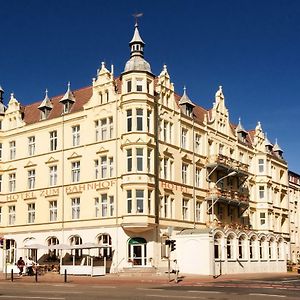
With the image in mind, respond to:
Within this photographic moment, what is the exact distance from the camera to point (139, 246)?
48125 millimetres

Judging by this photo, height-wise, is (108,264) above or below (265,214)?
below

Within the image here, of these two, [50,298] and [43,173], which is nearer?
[50,298]

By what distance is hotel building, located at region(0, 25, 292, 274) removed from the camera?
47688 mm

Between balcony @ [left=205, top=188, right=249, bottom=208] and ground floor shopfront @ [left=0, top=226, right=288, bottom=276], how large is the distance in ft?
16.7

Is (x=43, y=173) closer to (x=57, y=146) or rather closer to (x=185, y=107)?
(x=57, y=146)

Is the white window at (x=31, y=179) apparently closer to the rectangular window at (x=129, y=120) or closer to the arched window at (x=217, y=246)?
the rectangular window at (x=129, y=120)

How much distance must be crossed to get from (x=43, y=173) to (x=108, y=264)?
40.9ft

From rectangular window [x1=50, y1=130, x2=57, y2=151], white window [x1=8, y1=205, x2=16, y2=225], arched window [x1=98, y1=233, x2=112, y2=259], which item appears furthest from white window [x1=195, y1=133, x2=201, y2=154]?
white window [x1=8, y1=205, x2=16, y2=225]

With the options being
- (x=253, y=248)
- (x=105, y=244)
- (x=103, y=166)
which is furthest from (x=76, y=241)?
(x=253, y=248)

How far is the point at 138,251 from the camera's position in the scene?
48031 mm

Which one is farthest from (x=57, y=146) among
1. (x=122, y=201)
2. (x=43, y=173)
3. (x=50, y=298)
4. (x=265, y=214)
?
(x=50, y=298)

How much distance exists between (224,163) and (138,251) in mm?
15489

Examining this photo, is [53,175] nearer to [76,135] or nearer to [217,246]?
[76,135]

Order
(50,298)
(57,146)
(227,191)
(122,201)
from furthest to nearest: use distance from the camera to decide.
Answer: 1. (227,191)
2. (57,146)
3. (122,201)
4. (50,298)
